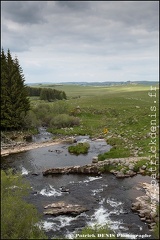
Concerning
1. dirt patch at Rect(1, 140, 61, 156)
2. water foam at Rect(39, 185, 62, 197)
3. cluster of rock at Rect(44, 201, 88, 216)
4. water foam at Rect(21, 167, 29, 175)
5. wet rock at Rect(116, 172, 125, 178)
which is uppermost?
dirt patch at Rect(1, 140, 61, 156)

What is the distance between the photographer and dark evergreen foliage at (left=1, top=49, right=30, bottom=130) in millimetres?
69312

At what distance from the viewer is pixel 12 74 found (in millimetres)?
71750

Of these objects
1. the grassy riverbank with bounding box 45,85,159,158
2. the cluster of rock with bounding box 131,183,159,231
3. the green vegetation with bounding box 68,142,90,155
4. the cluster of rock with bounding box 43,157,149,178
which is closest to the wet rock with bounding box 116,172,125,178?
the cluster of rock with bounding box 43,157,149,178

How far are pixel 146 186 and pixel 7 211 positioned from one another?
2003cm

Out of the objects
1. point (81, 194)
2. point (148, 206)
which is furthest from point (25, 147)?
point (148, 206)

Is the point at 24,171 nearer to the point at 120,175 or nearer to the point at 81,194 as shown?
the point at 81,194

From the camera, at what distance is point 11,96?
233 ft

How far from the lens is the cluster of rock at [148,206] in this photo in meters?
27.4

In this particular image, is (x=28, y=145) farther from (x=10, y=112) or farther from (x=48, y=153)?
(x=10, y=112)

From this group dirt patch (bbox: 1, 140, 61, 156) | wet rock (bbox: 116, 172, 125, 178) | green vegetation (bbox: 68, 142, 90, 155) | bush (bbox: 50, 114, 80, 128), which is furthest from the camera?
bush (bbox: 50, 114, 80, 128)

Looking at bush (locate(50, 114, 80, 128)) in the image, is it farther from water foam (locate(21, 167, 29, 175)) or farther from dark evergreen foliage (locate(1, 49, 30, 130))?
water foam (locate(21, 167, 29, 175))

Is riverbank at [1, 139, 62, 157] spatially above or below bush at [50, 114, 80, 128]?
below

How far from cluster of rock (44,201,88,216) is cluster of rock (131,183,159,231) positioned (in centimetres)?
610

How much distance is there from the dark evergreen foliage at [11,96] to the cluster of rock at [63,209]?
41383 millimetres
